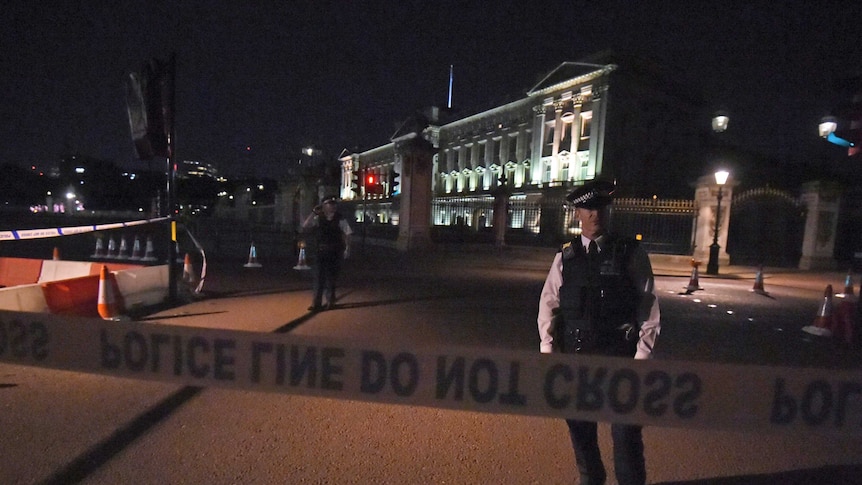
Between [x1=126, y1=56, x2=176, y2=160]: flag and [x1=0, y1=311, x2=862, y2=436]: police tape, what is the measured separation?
5506 mm

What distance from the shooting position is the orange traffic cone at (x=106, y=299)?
632 cm

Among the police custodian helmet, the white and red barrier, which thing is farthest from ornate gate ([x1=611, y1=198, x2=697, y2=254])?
the police custodian helmet

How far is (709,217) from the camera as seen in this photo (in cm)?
1755

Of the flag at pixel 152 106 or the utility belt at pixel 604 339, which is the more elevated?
the flag at pixel 152 106

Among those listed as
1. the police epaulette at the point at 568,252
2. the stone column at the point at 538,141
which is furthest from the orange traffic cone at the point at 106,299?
the stone column at the point at 538,141

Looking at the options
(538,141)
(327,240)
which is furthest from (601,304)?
(538,141)

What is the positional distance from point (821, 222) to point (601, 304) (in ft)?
68.6

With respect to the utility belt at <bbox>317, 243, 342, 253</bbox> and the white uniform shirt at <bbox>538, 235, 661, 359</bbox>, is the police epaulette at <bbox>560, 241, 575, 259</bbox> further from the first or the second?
the utility belt at <bbox>317, 243, 342, 253</bbox>

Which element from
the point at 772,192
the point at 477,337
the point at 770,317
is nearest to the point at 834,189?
the point at 772,192

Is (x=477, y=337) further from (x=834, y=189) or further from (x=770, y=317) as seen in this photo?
(x=834, y=189)

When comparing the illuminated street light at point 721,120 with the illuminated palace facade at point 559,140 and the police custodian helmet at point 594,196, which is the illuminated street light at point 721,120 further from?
the illuminated palace facade at point 559,140

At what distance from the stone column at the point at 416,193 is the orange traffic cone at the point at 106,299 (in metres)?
13.7

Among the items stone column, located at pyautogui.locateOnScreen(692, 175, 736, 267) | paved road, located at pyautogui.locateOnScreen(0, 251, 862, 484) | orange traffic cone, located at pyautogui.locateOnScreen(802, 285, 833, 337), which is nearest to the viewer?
paved road, located at pyautogui.locateOnScreen(0, 251, 862, 484)

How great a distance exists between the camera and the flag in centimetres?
715
